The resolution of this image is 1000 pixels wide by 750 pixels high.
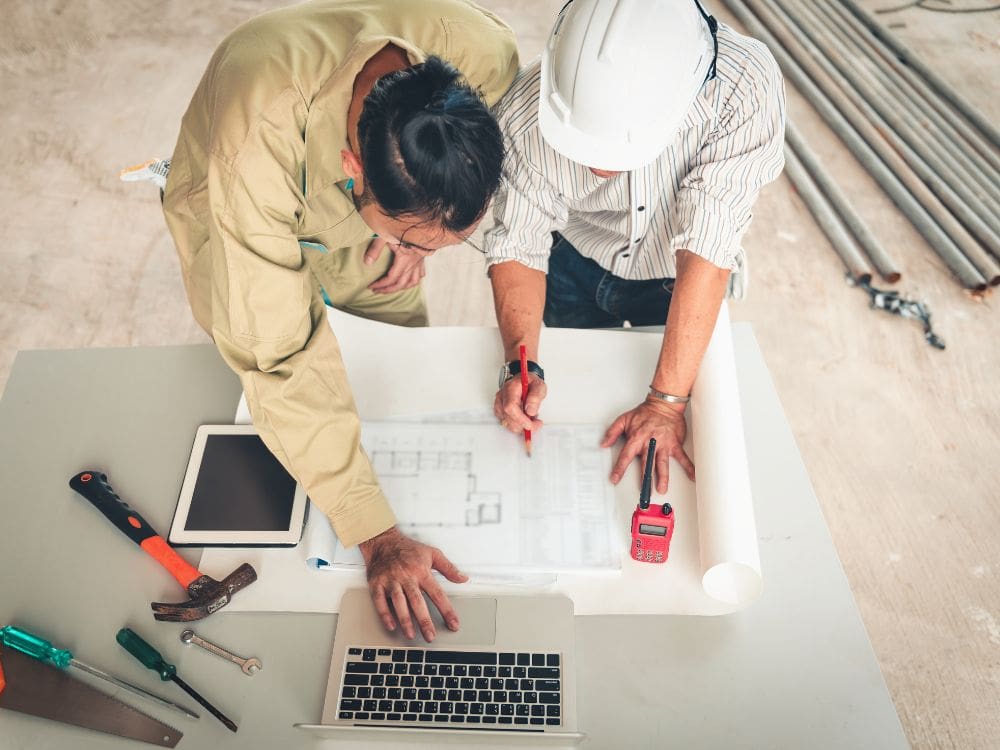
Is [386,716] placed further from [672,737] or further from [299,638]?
[672,737]

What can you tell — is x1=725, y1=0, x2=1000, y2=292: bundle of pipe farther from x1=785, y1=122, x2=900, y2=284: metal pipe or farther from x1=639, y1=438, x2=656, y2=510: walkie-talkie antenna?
x1=639, y1=438, x2=656, y2=510: walkie-talkie antenna

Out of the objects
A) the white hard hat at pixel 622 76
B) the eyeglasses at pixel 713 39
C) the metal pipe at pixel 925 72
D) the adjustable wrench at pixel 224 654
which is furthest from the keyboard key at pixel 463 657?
the metal pipe at pixel 925 72

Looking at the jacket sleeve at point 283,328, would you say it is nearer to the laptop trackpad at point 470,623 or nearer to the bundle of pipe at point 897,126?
the laptop trackpad at point 470,623

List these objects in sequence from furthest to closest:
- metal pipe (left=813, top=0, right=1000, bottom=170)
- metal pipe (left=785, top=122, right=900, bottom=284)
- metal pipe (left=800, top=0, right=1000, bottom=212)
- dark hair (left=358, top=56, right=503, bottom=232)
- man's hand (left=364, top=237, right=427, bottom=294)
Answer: metal pipe (left=813, top=0, right=1000, bottom=170) → metal pipe (left=800, top=0, right=1000, bottom=212) → metal pipe (left=785, top=122, right=900, bottom=284) → man's hand (left=364, top=237, right=427, bottom=294) → dark hair (left=358, top=56, right=503, bottom=232)

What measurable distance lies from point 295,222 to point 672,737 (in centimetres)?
91

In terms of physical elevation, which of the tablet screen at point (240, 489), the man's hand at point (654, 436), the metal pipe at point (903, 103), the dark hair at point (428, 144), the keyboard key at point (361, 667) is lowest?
the keyboard key at point (361, 667)

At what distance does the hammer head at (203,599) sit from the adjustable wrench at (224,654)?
0.03 metres

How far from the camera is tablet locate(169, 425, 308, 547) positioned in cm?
121

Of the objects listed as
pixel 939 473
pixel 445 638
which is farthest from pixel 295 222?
pixel 939 473

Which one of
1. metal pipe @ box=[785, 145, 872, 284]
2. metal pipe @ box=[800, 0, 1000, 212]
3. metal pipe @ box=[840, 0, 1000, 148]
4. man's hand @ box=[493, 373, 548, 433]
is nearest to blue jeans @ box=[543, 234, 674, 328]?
man's hand @ box=[493, 373, 548, 433]

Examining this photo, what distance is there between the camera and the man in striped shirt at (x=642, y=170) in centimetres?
107

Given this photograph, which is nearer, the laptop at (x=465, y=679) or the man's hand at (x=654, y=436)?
the laptop at (x=465, y=679)

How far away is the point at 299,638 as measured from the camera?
1122 millimetres

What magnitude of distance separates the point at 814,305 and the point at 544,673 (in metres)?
2.05
